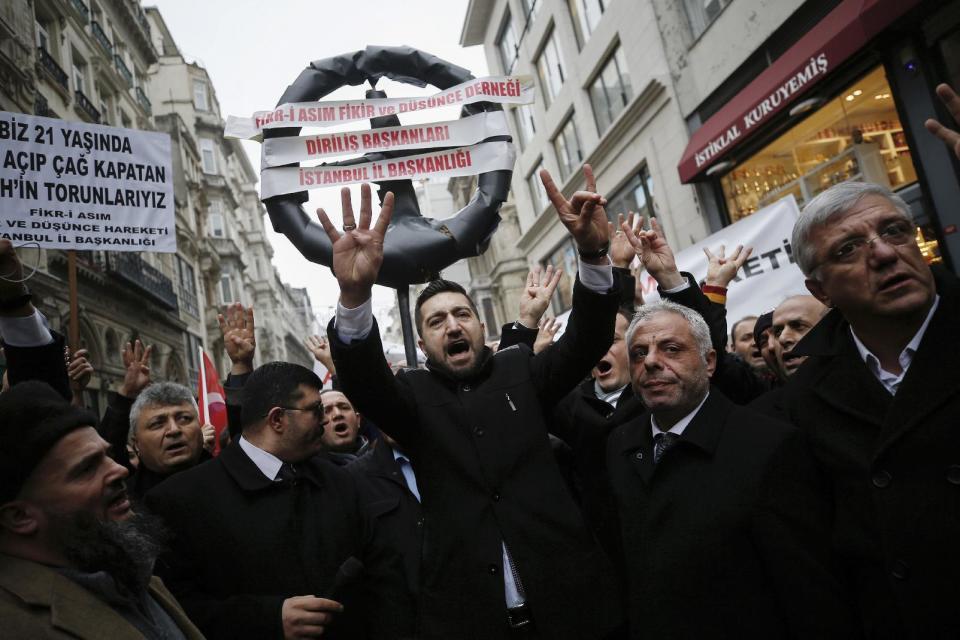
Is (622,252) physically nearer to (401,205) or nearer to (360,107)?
(401,205)

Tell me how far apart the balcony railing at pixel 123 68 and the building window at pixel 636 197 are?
17275mm

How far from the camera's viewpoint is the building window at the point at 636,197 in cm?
1393

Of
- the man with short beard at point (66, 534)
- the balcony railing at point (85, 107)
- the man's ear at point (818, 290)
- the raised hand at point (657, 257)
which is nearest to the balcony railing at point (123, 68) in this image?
the balcony railing at point (85, 107)

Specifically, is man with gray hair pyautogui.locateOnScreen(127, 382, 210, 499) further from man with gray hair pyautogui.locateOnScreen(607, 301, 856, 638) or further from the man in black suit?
man with gray hair pyautogui.locateOnScreen(607, 301, 856, 638)

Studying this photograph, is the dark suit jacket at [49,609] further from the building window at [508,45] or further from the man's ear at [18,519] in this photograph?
the building window at [508,45]

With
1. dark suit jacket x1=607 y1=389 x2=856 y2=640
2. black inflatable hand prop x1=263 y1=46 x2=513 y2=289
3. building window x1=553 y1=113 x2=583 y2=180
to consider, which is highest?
building window x1=553 y1=113 x2=583 y2=180

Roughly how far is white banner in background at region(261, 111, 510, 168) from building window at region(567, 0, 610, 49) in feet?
41.2

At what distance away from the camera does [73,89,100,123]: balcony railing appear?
1619 cm

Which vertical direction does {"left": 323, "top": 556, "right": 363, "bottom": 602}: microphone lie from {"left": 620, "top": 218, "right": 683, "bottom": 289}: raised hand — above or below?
below

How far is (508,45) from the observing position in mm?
22469

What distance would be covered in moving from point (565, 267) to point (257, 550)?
58.4 ft

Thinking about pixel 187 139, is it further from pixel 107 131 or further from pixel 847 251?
pixel 847 251

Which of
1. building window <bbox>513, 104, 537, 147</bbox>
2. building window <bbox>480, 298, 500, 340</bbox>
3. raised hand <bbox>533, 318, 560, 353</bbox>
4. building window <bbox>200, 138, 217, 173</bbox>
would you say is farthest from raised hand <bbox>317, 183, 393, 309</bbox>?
building window <bbox>200, 138, 217, 173</bbox>

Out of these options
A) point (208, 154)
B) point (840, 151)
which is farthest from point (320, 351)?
point (208, 154)
